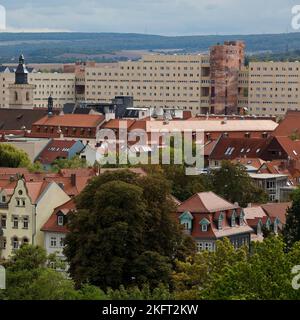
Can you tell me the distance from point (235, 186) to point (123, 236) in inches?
739

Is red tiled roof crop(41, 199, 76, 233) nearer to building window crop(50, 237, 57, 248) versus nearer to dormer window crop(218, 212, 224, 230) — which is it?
building window crop(50, 237, 57, 248)

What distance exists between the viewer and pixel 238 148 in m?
76.9

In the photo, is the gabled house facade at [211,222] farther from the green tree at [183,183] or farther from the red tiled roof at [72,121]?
the red tiled roof at [72,121]

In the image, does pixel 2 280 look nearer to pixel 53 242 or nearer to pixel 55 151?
pixel 53 242

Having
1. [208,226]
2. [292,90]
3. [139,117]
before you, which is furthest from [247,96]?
[208,226]

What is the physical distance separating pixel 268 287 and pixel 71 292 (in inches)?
242

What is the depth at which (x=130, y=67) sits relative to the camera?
15650 cm

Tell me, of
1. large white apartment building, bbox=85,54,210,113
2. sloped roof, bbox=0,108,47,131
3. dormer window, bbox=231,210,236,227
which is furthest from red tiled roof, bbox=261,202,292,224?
large white apartment building, bbox=85,54,210,113

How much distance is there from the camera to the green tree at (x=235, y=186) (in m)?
51.1

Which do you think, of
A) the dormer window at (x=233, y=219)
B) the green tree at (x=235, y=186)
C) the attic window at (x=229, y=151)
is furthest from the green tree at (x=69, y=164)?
the dormer window at (x=233, y=219)

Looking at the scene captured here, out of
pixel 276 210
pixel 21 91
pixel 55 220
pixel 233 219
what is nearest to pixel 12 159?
pixel 276 210

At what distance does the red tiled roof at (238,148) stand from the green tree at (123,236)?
39.0 meters

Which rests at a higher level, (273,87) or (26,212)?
(273,87)
